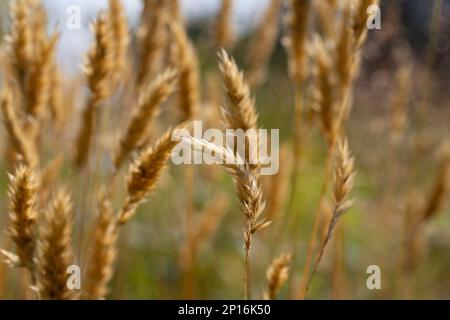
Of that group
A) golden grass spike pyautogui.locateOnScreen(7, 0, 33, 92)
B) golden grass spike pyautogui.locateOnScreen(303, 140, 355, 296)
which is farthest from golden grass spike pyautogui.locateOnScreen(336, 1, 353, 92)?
golden grass spike pyautogui.locateOnScreen(7, 0, 33, 92)

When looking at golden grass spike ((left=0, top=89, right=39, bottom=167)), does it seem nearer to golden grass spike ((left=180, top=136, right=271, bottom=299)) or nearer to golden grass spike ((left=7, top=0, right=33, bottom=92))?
golden grass spike ((left=7, top=0, right=33, bottom=92))

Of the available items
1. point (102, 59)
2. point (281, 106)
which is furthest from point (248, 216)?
point (281, 106)

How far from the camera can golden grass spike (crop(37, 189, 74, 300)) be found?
34.9 inches

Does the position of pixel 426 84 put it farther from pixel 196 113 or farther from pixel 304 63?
pixel 196 113

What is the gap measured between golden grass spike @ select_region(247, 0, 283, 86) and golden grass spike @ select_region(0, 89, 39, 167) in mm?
849

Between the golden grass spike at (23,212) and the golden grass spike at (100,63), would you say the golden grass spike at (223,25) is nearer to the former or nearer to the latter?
the golden grass spike at (100,63)

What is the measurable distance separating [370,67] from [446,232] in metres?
0.82

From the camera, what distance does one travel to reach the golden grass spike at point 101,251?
971mm

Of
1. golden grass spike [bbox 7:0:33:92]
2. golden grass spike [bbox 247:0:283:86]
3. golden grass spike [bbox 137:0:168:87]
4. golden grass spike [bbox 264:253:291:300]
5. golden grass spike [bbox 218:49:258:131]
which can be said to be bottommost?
golden grass spike [bbox 264:253:291:300]

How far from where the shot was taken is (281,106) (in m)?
4.10

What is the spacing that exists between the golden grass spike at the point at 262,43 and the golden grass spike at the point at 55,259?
3.42 feet

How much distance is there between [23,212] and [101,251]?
153 millimetres

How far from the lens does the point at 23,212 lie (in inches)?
34.9

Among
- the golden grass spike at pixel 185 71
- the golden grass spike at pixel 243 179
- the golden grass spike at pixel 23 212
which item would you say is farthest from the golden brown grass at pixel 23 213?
the golden grass spike at pixel 185 71
